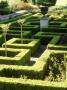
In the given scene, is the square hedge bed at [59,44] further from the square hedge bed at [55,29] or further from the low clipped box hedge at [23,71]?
the low clipped box hedge at [23,71]

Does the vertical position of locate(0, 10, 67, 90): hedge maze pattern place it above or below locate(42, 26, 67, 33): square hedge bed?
above

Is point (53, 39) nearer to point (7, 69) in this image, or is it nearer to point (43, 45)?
point (43, 45)

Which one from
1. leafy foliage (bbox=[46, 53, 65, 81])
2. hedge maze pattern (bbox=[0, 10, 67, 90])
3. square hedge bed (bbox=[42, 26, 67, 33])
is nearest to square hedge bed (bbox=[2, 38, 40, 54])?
hedge maze pattern (bbox=[0, 10, 67, 90])

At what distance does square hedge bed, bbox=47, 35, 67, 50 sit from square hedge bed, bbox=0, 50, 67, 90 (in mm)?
1935

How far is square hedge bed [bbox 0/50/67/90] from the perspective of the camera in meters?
11.6

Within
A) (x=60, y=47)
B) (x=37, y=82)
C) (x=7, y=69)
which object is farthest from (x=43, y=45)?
(x=37, y=82)

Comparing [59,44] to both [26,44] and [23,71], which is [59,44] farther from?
[23,71]

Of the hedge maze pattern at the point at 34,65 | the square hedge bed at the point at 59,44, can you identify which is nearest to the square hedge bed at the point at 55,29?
the hedge maze pattern at the point at 34,65

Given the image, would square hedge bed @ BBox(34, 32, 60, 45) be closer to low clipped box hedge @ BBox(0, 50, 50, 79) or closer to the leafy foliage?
the leafy foliage

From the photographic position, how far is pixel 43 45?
22.7 meters

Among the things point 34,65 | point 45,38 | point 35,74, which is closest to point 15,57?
point 34,65

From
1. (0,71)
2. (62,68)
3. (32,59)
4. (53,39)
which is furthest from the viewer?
(53,39)

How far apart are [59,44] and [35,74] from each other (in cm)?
816

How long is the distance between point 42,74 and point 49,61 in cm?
209
